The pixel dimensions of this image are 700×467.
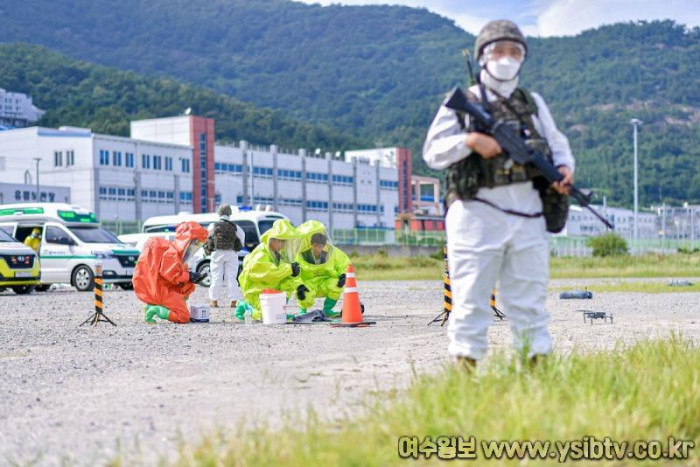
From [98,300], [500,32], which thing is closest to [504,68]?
[500,32]

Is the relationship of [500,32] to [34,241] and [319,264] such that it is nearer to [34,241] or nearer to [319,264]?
[319,264]

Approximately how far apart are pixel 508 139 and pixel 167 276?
32.0ft

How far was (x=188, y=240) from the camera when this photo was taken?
15.6m

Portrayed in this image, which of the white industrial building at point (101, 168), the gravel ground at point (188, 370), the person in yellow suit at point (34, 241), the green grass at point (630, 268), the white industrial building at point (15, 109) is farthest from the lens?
the white industrial building at point (15, 109)

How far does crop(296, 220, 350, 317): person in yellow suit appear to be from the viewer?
15258 millimetres

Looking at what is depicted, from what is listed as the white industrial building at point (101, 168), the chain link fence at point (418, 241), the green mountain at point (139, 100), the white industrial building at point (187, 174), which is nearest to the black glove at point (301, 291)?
the chain link fence at point (418, 241)

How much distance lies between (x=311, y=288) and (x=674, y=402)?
33.6ft

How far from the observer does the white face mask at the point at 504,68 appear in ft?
21.0

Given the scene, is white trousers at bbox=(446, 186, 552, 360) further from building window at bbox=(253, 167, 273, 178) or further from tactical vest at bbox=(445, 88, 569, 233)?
building window at bbox=(253, 167, 273, 178)

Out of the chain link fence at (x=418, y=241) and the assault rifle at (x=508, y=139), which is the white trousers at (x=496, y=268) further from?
the chain link fence at (x=418, y=241)

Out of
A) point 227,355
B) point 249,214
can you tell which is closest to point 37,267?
point 249,214

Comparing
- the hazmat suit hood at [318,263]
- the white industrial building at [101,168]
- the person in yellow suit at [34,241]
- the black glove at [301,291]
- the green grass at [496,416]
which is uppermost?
the white industrial building at [101,168]

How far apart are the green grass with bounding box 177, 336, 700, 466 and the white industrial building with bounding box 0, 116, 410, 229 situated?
7066 centimetres

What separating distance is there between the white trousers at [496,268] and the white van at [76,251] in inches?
903
